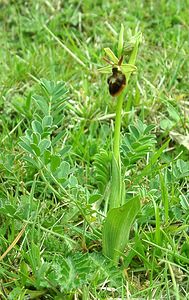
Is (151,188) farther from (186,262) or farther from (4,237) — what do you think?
(4,237)

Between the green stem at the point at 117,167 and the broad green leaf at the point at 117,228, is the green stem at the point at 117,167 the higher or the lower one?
the higher one

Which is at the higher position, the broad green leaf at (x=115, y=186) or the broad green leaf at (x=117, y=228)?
the broad green leaf at (x=115, y=186)

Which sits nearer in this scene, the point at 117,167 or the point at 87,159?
the point at 117,167

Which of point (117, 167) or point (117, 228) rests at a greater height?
point (117, 167)

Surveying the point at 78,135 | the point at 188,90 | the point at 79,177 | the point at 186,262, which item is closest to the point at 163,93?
the point at 188,90

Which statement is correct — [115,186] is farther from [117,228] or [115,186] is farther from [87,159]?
[87,159]

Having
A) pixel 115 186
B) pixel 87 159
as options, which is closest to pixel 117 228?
pixel 115 186
